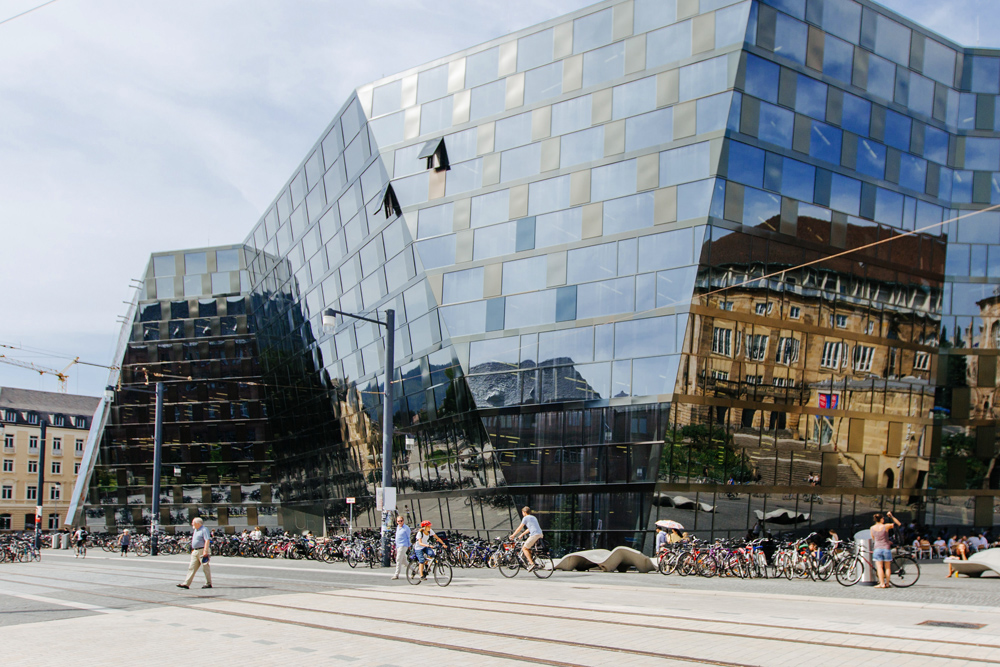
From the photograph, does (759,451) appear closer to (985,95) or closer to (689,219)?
(689,219)

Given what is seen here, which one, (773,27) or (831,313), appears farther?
(831,313)

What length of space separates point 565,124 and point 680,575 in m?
15.9

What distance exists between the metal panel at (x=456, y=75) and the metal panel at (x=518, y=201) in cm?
497

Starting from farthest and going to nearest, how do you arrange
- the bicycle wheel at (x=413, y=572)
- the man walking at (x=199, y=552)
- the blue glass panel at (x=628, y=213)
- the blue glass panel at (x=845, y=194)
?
the blue glass panel at (x=845, y=194) < the blue glass panel at (x=628, y=213) < the bicycle wheel at (x=413, y=572) < the man walking at (x=199, y=552)

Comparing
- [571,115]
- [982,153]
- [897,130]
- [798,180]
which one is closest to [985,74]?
[982,153]

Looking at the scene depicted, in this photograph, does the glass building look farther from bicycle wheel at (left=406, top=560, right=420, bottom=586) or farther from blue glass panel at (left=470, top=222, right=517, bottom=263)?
bicycle wheel at (left=406, top=560, right=420, bottom=586)

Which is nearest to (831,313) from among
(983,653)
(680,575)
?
(680,575)

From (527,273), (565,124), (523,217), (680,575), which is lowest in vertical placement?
(680,575)

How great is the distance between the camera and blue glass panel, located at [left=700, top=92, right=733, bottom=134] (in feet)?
90.6

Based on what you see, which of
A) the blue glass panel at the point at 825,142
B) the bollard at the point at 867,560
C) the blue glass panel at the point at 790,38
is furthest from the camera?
the blue glass panel at the point at 825,142

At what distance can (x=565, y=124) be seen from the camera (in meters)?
31.0

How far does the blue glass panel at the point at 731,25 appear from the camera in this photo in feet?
90.8

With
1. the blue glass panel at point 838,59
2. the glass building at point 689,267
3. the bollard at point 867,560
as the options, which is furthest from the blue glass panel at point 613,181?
the bollard at point 867,560

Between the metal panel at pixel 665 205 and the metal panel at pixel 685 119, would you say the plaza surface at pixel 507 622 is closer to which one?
the metal panel at pixel 665 205
